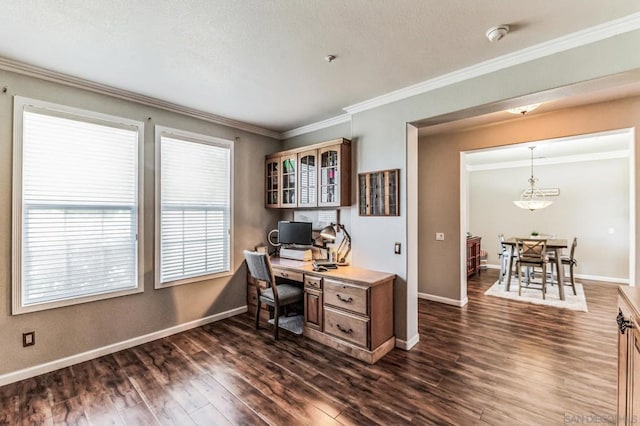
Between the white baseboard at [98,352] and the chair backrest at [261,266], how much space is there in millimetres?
995

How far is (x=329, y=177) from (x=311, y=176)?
1.05 ft

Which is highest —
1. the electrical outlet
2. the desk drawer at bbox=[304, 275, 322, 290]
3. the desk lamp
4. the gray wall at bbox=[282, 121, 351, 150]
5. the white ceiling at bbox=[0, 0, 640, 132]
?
the white ceiling at bbox=[0, 0, 640, 132]

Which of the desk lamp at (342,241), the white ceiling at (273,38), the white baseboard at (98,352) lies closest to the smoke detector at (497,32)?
the white ceiling at (273,38)

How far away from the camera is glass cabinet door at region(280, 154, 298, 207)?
3.97 meters

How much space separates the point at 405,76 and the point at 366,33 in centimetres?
78

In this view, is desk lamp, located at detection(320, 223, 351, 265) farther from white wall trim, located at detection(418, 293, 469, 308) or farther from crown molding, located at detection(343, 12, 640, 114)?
white wall trim, located at detection(418, 293, 469, 308)

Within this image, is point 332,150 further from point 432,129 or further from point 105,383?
point 105,383

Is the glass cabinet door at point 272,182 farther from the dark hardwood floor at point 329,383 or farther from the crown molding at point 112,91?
the dark hardwood floor at point 329,383

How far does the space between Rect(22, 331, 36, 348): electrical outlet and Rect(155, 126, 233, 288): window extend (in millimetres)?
1026

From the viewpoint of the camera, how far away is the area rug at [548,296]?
442cm

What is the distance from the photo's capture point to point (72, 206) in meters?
2.68

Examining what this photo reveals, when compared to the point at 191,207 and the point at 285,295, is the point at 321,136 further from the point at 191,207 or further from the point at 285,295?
the point at 285,295

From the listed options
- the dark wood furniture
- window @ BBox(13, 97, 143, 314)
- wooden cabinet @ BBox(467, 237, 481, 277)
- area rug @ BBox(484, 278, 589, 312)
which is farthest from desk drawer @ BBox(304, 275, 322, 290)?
wooden cabinet @ BBox(467, 237, 481, 277)

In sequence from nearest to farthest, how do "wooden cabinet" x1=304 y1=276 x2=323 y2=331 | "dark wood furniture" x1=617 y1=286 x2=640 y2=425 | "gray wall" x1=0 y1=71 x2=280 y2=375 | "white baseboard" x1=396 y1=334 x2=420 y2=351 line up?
1. "dark wood furniture" x1=617 y1=286 x2=640 y2=425
2. "gray wall" x1=0 y1=71 x2=280 y2=375
3. "white baseboard" x1=396 y1=334 x2=420 y2=351
4. "wooden cabinet" x1=304 y1=276 x2=323 y2=331
